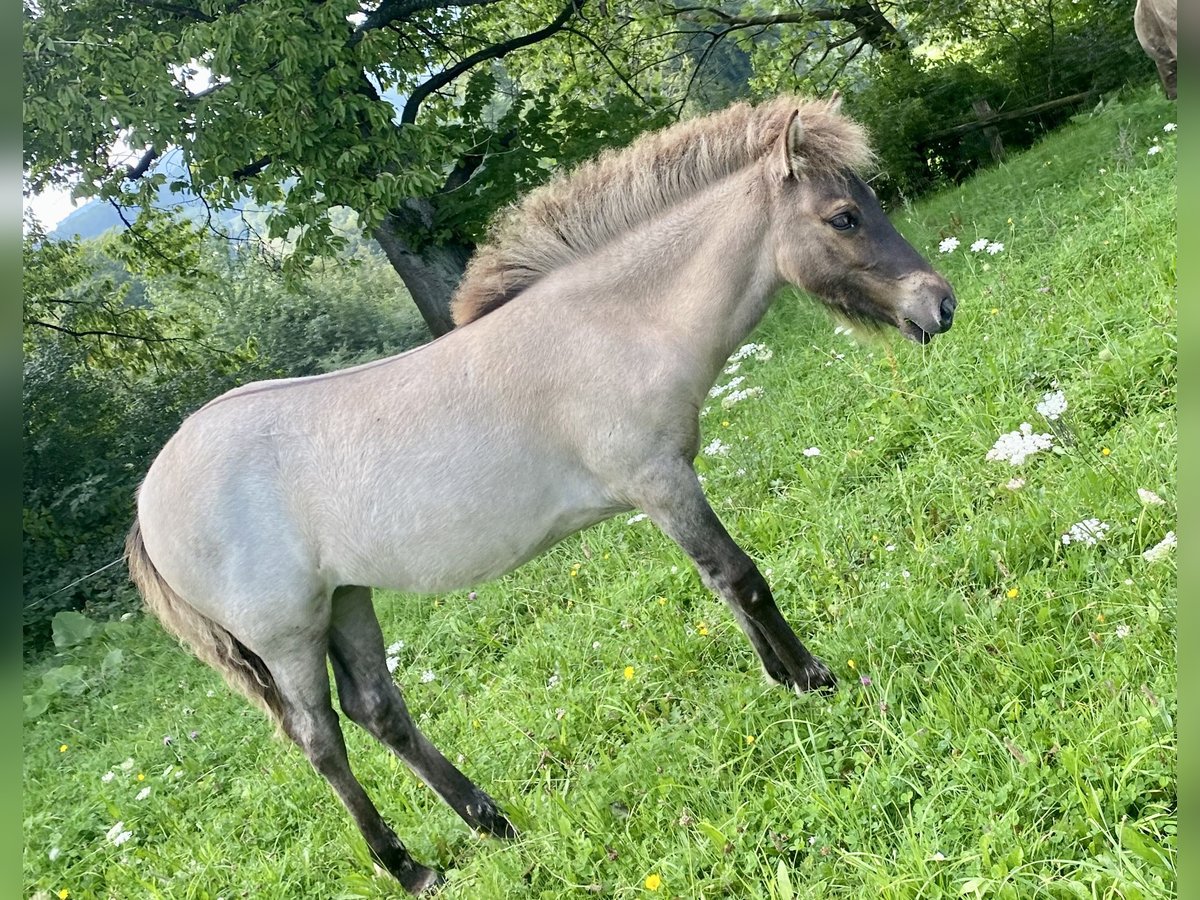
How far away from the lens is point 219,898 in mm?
3867

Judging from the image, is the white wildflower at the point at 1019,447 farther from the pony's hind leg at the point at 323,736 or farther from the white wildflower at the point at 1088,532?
the pony's hind leg at the point at 323,736

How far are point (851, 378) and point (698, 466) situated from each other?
1229 millimetres

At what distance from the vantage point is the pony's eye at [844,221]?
3.35 m

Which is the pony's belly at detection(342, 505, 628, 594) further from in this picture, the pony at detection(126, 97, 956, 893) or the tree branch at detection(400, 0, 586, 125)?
the tree branch at detection(400, 0, 586, 125)

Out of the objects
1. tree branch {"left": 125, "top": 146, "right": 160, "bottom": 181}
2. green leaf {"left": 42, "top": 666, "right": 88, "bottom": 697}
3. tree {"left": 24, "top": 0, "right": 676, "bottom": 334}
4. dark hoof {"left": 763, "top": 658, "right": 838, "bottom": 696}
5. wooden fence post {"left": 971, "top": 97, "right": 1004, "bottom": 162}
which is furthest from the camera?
wooden fence post {"left": 971, "top": 97, "right": 1004, "bottom": 162}

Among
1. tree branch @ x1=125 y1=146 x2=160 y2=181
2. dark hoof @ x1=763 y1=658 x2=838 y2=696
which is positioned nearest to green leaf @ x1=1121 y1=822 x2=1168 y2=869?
dark hoof @ x1=763 y1=658 x2=838 y2=696

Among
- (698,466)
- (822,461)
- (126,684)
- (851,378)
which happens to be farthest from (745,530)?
(126,684)

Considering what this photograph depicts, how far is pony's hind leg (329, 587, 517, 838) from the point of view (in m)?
3.56

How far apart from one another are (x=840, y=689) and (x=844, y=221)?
1824mm

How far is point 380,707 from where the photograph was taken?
12.3ft

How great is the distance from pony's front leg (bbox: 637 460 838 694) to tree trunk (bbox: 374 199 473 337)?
8242 mm

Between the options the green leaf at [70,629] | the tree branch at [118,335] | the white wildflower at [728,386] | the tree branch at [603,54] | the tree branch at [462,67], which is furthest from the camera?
the tree branch at [603,54]

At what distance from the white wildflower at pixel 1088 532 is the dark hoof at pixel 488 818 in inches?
96.1

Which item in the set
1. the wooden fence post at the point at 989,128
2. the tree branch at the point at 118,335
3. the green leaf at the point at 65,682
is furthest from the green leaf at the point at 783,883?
the tree branch at the point at 118,335
